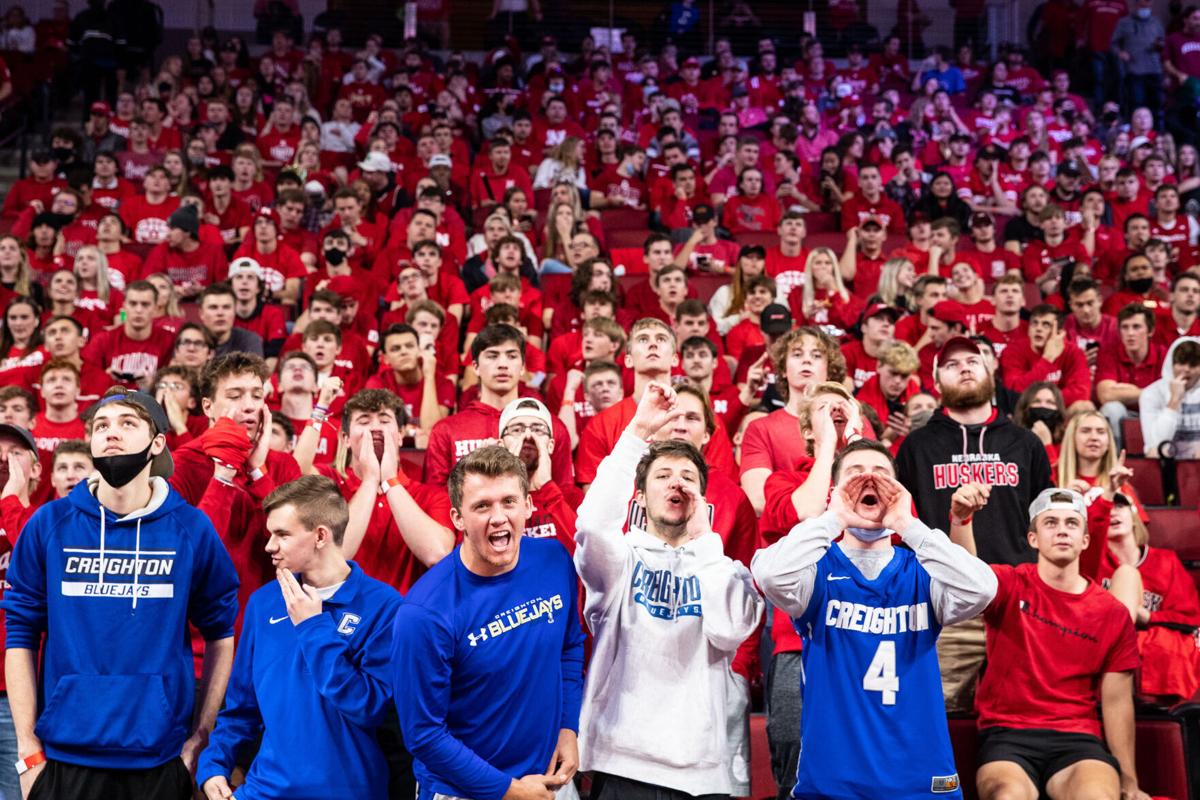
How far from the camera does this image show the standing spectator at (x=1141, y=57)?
1520 centimetres

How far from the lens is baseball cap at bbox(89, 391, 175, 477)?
379 cm

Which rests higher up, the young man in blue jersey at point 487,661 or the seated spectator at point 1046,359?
the seated spectator at point 1046,359

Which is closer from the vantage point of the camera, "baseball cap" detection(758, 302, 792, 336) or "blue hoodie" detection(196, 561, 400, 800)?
"blue hoodie" detection(196, 561, 400, 800)

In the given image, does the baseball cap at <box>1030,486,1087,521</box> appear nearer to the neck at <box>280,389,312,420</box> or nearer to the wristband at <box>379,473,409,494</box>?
the wristband at <box>379,473,409,494</box>

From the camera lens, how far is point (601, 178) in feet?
39.6

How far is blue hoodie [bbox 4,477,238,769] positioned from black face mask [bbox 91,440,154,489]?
0.10 m

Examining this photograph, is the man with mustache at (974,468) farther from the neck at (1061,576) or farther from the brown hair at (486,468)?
the brown hair at (486,468)

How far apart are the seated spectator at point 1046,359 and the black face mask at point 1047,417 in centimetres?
96

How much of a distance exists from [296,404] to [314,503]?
8.20ft

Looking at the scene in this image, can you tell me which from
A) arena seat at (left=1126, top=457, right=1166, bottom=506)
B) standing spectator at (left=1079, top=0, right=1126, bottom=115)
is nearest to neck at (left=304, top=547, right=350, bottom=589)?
arena seat at (left=1126, top=457, right=1166, bottom=506)

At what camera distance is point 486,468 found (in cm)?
342

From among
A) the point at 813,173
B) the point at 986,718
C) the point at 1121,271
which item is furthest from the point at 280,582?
the point at 813,173

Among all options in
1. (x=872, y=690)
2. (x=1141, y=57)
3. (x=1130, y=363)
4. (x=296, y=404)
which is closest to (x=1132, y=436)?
(x=1130, y=363)

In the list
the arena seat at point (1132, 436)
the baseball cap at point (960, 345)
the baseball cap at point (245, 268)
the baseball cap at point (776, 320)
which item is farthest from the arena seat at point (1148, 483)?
the baseball cap at point (245, 268)
